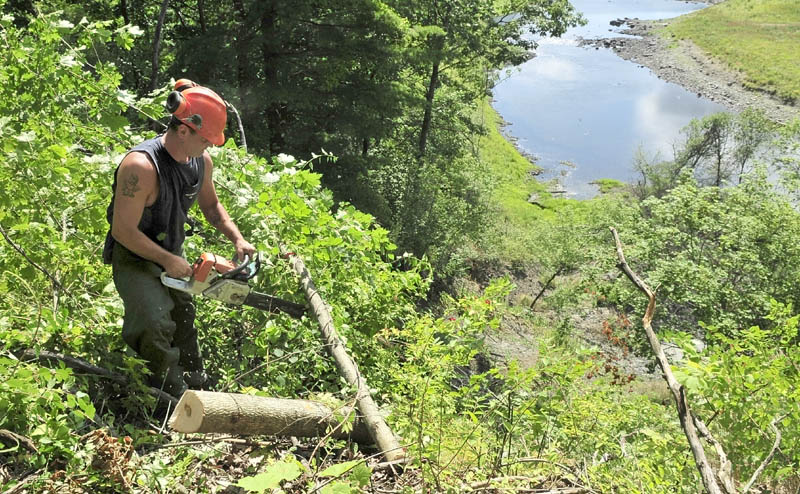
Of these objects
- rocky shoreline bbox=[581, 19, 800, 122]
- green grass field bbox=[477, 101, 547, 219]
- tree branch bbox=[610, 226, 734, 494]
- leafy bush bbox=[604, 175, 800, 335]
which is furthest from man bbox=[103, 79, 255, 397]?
rocky shoreline bbox=[581, 19, 800, 122]

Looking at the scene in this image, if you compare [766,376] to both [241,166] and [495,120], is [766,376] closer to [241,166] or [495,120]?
[241,166]

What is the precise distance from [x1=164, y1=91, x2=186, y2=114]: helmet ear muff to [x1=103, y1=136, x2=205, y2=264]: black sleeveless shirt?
274 mm

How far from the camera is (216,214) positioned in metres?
3.86

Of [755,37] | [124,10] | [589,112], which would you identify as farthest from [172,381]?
[755,37]

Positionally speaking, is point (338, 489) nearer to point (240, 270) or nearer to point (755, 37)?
point (240, 270)

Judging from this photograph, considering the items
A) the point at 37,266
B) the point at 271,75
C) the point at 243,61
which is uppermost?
the point at 243,61

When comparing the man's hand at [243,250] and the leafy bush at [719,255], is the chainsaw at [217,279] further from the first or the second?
the leafy bush at [719,255]

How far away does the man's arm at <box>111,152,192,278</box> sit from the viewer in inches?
121

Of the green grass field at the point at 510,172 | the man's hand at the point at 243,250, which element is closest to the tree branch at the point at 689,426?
the man's hand at the point at 243,250

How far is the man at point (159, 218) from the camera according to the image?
3.10 metres

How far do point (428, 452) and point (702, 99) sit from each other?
4872 centimetres

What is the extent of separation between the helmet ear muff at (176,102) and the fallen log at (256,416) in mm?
1450

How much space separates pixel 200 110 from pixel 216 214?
0.88 meters

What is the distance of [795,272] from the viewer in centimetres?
1595
